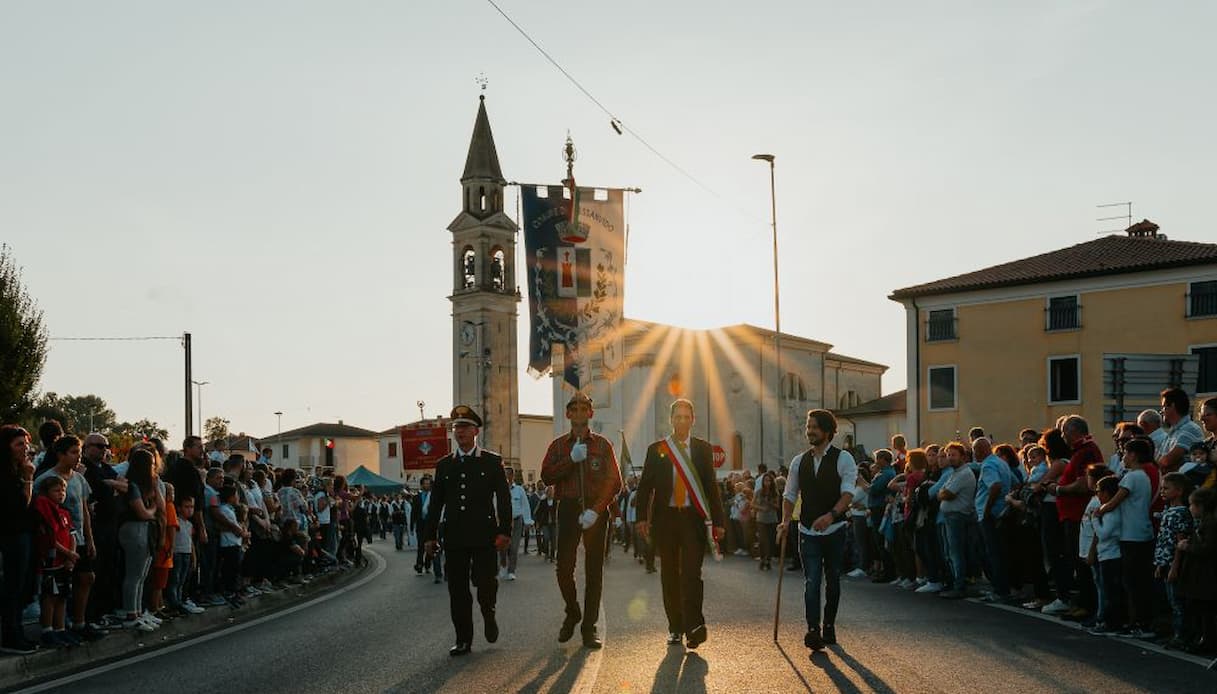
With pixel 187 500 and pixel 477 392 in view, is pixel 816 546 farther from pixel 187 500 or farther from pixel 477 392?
pixel 477 392

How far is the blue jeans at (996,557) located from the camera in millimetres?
15508

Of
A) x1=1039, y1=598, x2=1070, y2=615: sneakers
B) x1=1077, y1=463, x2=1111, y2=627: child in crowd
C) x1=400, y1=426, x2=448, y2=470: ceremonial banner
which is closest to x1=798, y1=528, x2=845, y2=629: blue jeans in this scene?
x1=1077, y1=463, x2=1111, y2=627: child in crowd

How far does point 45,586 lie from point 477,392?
93.5 metres

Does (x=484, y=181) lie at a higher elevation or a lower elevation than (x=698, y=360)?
higher

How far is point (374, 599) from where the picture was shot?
17578 mm

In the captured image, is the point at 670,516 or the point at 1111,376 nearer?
the point at 670,516

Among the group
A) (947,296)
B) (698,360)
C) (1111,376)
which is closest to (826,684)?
(1111,376)

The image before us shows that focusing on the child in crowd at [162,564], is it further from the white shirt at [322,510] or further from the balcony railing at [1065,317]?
the balcony railing at [1065,317]

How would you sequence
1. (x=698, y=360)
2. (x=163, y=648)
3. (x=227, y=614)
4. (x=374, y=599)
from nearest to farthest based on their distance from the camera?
1. (x=163, y=648)
2. (x=227, y=614)
3. (x=374, y=599)
4. (x=698, y=360)

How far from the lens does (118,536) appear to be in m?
12.5

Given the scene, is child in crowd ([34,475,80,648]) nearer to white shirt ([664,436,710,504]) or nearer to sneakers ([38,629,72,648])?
sneakers ([38,629,72,648])

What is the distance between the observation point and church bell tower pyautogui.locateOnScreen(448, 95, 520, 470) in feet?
344

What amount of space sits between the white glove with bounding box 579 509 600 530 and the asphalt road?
3.36 ft

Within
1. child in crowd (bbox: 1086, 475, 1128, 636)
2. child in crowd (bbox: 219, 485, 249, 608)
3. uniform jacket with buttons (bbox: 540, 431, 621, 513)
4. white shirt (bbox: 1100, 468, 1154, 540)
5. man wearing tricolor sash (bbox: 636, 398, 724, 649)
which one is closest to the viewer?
man wearing tricolor sash (bbox: 636, 398, 724, 649)
